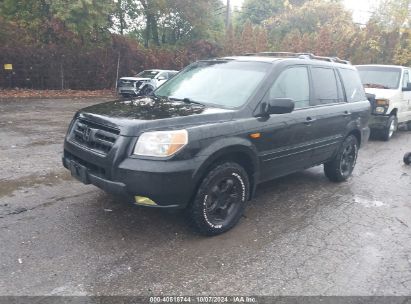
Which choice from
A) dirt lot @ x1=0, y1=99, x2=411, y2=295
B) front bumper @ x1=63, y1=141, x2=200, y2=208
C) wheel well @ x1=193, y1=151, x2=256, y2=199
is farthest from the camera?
wheel well @ x1=193, y1=151, x2=256, y2=199

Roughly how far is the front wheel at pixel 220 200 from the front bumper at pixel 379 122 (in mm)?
6659

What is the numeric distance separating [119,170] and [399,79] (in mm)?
9111

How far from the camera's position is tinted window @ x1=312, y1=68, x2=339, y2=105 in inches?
207

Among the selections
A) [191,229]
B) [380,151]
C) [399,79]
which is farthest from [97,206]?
[399,79]

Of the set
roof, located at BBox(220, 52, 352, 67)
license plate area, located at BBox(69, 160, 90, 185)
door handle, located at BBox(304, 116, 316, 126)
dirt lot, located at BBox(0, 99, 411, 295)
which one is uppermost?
roof, located at BBox(220, 52, 352, 67)

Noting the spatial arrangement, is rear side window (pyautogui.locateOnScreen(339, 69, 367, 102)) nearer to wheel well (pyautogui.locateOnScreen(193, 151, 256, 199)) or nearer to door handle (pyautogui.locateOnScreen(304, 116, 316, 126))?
door handle (pyautogui.locateOnScreen(304, 116, 316, 126))

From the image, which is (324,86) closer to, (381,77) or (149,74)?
(381,77)

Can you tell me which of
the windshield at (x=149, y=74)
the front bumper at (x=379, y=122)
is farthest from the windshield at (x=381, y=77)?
the windshield at (x=149, y=74)

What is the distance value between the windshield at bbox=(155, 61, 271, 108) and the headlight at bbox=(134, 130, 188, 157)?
39.2 inches

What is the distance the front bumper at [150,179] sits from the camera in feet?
11.4

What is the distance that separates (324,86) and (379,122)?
197 inches

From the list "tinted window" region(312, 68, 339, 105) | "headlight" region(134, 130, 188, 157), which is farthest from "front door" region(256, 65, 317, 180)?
"headlight" region(134, 130, 188, 157)

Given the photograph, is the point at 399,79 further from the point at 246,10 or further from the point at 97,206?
the point at 246,10

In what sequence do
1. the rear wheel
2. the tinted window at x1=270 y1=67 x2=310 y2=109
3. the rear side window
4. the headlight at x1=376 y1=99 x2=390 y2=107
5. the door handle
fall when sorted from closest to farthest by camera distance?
1. the tinted window at x1=270 y1=67 x2=310 y2=109
2. the door handle
3. the rear side window
4. the headlight at x1=376 y1=99 x2=390 y2=107
5. the rear wheel
